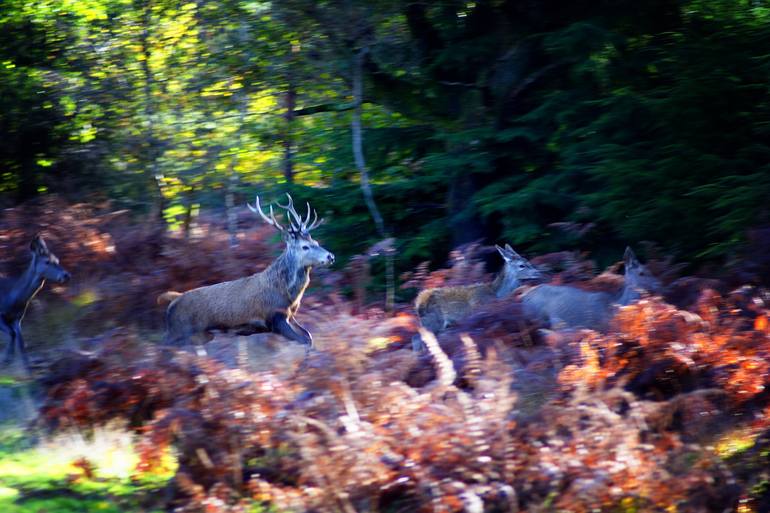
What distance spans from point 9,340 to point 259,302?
4299mm

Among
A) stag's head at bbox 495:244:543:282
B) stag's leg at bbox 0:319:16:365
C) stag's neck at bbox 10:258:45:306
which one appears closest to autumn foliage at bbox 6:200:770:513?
stag's head at bbox 495:244:543:282

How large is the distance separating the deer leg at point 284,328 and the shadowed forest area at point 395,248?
9 centimetres

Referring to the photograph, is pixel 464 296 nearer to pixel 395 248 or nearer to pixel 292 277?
pixel 292 277

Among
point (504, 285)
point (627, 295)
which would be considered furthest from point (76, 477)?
point (504, 285)

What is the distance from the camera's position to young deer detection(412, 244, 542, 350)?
12.4m

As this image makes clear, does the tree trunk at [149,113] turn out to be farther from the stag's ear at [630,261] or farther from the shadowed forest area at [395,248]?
the stag's ear at [630,261]

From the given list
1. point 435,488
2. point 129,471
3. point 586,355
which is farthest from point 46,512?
point 586,355

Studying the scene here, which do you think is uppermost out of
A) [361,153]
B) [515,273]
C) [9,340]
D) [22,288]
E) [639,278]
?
[639,278]

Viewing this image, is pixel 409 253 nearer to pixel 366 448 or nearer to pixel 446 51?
pixel 446 51

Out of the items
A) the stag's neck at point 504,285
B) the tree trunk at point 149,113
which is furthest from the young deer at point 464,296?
the tree trunk at point 149,113

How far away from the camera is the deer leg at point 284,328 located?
40.2ft

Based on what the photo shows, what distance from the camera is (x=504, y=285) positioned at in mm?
13109

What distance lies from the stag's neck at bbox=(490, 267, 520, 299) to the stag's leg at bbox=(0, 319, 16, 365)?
258 inches

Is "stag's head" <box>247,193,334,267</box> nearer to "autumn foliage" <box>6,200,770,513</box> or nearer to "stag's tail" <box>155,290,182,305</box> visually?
"stag's tail" <box>155,290,182,305</box>
